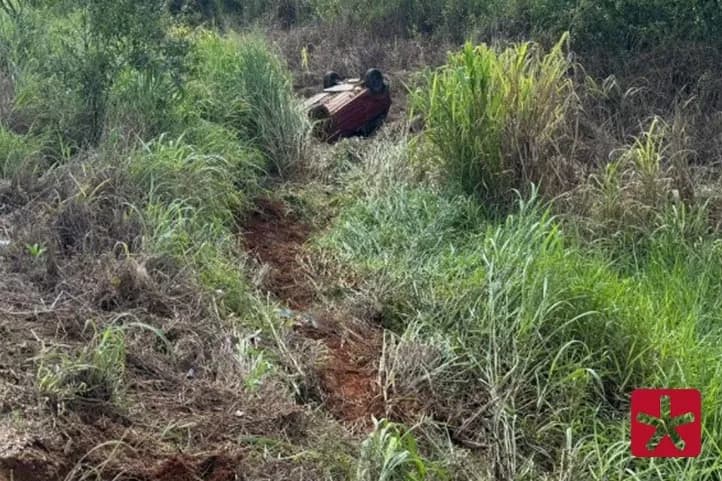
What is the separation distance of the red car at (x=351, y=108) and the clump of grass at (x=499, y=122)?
1426mm

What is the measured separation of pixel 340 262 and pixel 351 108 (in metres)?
2.37

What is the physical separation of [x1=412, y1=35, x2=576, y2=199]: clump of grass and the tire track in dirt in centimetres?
96

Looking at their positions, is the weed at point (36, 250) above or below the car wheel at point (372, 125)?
above

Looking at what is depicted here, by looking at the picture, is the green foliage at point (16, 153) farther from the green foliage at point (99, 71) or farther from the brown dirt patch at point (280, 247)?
the brown dirt patch at point (280, 247)

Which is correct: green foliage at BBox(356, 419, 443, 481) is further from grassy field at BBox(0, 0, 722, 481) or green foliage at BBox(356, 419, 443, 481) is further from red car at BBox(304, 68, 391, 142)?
red car at BBox(304, 68, 391, 142)

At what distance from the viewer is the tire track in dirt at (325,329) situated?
2814mm

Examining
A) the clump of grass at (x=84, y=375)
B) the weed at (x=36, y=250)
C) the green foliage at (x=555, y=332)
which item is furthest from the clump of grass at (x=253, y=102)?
the clump of grass at (x=84, y=375)

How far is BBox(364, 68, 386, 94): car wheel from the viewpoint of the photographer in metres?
6.12

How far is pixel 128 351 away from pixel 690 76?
483cm

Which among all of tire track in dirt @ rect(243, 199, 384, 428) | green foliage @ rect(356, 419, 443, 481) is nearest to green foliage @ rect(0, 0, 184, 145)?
tire track in dirt @ rect(243, 199, 384, 428)

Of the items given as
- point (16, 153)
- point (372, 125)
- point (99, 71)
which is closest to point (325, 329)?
point (16, 153)

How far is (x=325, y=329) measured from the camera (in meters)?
3.30

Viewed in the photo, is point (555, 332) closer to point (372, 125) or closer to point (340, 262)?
point (340, 262)

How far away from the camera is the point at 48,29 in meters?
5.79
